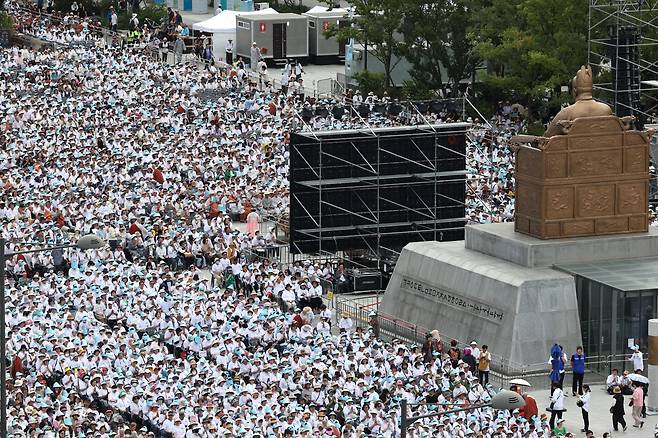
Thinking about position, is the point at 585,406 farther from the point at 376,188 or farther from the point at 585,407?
the point at 376,188

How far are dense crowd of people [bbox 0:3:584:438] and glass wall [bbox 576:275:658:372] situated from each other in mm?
3507

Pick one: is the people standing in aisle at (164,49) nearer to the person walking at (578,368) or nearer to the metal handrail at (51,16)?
the metal handrail at (51,16)

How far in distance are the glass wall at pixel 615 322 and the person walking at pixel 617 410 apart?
438 centimetres

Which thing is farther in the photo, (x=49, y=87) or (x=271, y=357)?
(x=49, y=87)

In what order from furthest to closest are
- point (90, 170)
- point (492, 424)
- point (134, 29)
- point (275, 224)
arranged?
point (134, 29) < point (90, 170) < point (275, 224) < point (492, 424)

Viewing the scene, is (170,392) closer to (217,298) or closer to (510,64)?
(217,298)

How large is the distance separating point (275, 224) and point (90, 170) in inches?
293

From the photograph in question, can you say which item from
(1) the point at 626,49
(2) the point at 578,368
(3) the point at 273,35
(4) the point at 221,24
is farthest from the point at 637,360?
(4) the point at 221,24

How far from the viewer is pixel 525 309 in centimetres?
5016

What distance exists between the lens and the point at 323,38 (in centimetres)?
9325

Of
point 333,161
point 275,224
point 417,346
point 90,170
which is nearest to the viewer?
point 417,346

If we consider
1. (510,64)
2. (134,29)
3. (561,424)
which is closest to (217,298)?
(561,424)

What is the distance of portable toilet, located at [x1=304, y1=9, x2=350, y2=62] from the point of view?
305 ft

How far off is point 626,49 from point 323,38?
2768cm
